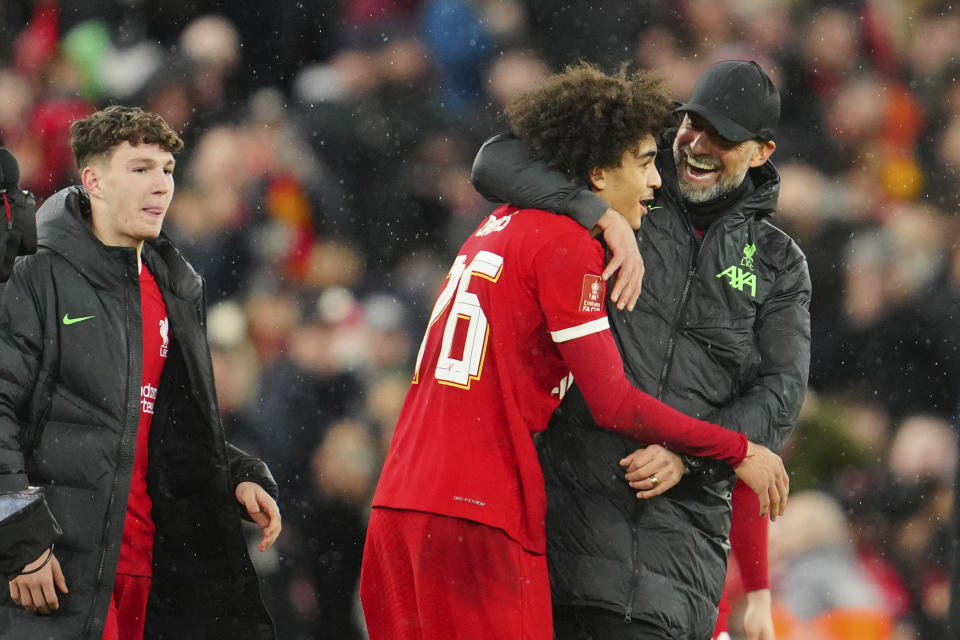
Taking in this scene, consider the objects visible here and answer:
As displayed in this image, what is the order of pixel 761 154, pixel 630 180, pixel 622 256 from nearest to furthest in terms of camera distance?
pixel 622 256 < pixel 630 180 < pixel 761 154

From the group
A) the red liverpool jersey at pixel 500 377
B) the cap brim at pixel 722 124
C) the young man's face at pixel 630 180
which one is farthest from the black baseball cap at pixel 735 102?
the red liverpool jersey at pixel 500 377

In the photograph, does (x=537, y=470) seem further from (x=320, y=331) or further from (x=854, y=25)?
(x=854, y=25)

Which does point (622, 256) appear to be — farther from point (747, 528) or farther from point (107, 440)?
point (107, 440)

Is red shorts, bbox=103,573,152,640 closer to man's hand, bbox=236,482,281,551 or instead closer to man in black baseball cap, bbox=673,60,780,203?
man's hand, bbox=236,482,281,551

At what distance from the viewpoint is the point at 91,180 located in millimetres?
2863

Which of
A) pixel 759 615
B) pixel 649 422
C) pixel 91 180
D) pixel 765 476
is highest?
pixel 91 180

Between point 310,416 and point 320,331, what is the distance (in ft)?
1.09

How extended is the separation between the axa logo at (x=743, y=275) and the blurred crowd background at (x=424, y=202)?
1948 millimetres

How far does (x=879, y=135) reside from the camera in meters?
4.65

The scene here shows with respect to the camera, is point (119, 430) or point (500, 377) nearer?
point (500, 377)

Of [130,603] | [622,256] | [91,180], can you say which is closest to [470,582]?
[622,256]

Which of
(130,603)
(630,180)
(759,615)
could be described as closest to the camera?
(630,180)

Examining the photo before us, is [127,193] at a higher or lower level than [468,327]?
higher

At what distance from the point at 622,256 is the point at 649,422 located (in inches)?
13.3
